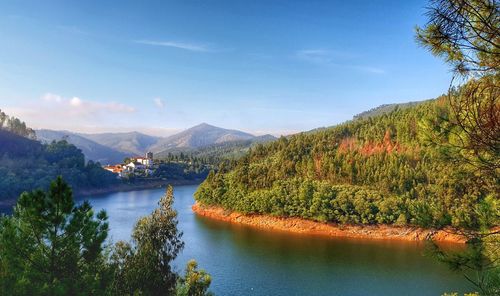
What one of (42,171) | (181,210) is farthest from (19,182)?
(181,210)

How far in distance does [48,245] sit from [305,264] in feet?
83.6

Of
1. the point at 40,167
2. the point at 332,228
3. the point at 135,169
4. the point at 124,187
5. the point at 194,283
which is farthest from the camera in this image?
the point at 135,169

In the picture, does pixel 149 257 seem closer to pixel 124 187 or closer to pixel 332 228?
pixel 332 228

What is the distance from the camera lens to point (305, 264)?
112 feet

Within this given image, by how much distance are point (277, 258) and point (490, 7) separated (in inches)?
1317

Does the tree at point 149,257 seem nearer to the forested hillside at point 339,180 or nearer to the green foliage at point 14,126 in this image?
the forested hillside at point 339,180

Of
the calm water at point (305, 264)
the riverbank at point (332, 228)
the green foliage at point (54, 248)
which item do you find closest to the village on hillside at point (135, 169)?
the riverbank at point (332, 228)

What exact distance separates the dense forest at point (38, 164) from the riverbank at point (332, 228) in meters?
42.6

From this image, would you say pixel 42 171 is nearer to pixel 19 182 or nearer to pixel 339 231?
pixel 19 182

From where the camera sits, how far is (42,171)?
3201 inches

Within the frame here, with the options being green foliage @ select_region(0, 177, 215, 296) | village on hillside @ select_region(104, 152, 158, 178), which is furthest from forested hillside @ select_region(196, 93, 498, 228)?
village on hillside @ select_region(104, 152, 158, 178)

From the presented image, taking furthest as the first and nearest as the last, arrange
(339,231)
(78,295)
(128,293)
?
1. (339,231)
2. (128,293)
3. (78,295)

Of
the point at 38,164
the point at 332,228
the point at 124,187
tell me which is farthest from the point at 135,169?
the point at 332,228

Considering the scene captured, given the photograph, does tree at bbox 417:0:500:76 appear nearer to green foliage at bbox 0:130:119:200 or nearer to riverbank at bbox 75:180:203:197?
green foliage at bbox 0:130:119:200
